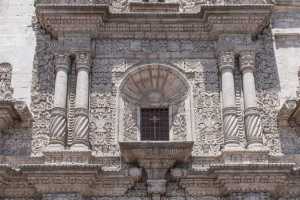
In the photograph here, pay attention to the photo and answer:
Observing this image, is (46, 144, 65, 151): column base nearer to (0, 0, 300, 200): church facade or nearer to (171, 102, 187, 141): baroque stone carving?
(0, 0, 300, 200): church facade

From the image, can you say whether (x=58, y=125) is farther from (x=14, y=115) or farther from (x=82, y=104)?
(x=14, y=115)

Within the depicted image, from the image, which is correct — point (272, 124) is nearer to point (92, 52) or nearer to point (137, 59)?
point (137, 59)

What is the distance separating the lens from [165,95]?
1328 cm

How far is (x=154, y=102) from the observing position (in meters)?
13.2

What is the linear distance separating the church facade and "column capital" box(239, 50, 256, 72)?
0.09 feet

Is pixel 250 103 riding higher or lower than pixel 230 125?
higher

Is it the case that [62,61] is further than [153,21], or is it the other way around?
[153,21]

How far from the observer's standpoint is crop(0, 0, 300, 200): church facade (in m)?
11.6

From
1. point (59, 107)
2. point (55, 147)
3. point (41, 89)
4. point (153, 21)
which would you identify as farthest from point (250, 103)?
point (41, 89)

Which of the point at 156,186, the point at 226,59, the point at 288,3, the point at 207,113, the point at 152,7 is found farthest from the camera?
the point at 288,3

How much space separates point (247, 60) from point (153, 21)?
252 centimetres

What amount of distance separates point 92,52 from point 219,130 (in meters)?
3.60

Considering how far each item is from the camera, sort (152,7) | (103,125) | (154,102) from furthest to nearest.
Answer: (152,7)
(154,102)
(103,125)

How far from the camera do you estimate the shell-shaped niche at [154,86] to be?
13.0 meters
